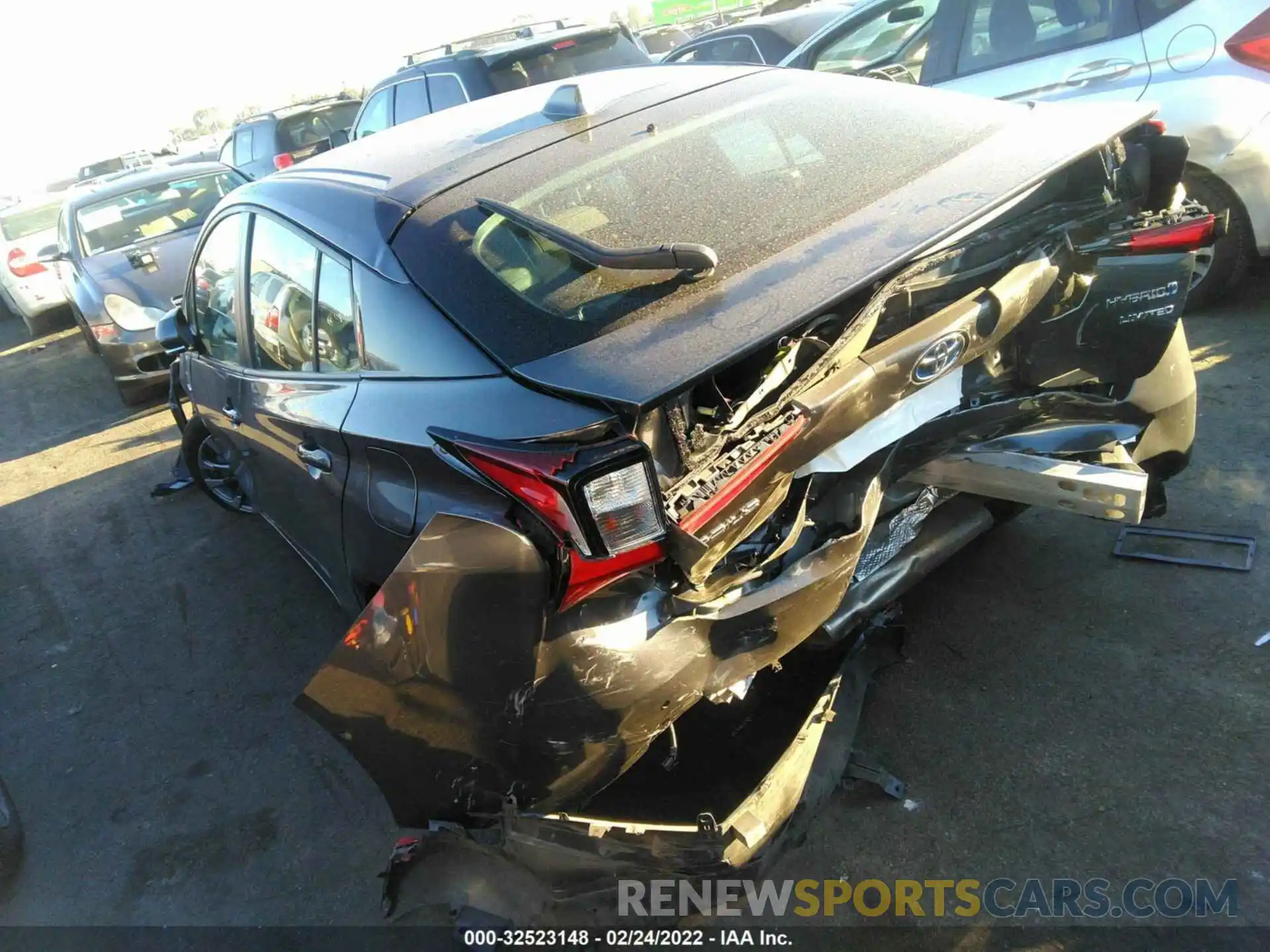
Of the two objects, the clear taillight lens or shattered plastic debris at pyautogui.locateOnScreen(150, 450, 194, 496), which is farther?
shattered plastic debris at pyautogui.locateOnScreen(150, 450, 194, 496)

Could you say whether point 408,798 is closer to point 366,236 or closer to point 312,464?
point 312,464

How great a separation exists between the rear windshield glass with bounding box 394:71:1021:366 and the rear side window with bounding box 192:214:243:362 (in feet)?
4.71

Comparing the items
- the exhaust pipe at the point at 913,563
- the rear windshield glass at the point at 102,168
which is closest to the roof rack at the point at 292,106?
the rear windshield glass at the point at 102,168

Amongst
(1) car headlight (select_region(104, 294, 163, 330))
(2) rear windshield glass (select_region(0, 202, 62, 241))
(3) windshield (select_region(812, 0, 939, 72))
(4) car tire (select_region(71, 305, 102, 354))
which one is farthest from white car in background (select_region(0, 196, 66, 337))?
(3) windshield (select_region(812, 0, 939, 72))

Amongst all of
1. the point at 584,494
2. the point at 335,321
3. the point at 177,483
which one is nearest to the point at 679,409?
the point at 584,494

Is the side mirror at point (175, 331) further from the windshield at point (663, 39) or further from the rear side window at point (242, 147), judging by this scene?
the windshield at point (663, 39)

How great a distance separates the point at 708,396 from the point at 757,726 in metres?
0.88

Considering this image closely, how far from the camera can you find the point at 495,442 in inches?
75.1

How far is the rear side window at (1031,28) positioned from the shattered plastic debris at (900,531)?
350cm

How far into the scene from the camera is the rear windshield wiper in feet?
6.98

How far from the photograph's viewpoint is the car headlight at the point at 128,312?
6.16m

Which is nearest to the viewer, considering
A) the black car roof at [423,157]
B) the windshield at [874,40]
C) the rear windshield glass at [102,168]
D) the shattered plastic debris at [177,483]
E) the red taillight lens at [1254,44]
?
the black car roof at [423,157]

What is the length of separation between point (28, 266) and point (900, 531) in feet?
37.4

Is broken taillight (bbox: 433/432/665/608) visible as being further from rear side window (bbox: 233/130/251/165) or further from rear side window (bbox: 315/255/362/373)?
rear side window (bbox: 233/130/251/165)
